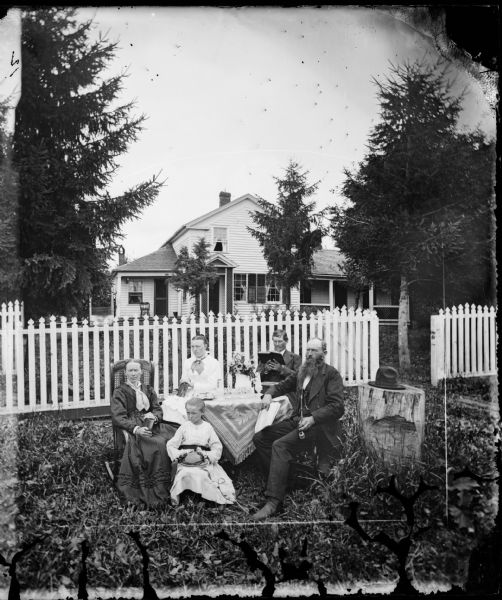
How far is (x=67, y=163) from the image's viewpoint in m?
2.55

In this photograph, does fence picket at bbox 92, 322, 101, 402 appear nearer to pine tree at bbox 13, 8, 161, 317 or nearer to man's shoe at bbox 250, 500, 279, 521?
pine tree at bbox 13, 8, 161, 317

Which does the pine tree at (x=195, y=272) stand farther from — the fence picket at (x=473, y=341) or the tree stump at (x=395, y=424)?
the fence picket at (x=473, y=341)

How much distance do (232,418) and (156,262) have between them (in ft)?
4.47

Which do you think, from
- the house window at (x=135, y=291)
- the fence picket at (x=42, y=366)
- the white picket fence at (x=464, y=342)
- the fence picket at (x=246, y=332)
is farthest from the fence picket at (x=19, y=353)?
the white picket fence at (x=464, y=342)

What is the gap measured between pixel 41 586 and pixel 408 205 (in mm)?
3802

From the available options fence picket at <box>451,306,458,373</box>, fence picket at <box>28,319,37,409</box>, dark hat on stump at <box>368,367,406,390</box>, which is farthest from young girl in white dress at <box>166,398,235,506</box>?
fence picket at <box>451,306,458,373</box>

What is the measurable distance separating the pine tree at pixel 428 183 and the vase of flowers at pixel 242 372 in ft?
4.69

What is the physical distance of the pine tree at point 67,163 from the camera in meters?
2.47

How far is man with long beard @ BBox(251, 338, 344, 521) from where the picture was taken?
2713mm

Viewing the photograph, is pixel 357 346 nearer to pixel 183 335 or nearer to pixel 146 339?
pixel 183 335

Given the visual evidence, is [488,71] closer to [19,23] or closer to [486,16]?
[486,16]

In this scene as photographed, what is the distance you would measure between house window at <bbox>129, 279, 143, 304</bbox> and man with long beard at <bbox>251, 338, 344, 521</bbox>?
1.28 m

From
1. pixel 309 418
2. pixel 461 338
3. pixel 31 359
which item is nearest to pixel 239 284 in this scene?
pixel 309 418

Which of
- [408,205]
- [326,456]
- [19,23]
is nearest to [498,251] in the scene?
[408,205]
